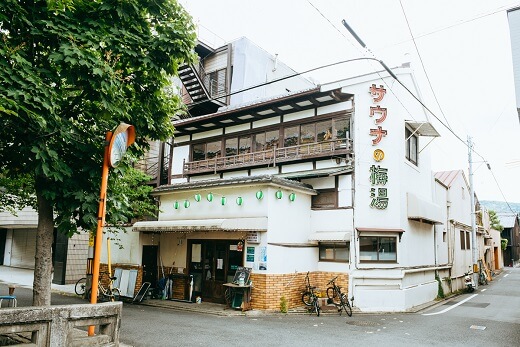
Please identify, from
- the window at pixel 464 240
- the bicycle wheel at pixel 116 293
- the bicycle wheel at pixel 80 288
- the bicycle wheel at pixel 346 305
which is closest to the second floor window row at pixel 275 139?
the bicycle wheel at pixel 346 305

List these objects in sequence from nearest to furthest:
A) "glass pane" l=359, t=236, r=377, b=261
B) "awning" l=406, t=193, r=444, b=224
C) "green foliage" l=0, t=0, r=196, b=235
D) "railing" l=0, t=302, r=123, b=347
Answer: "railing" l=0, t=302, r=123, b=347 → "green foliage" l=0, t=0, r=196, b=235 → "glass pane" l=359, t=236, r=377, b=261 → "awning" l=406, t=193, r=444, b=224

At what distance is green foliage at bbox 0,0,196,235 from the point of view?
7.07 meters

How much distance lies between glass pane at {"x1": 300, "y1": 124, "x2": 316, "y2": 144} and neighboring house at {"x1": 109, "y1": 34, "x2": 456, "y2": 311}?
5 centimetres

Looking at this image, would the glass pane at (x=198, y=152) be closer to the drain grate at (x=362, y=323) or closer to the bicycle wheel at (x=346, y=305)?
the bicycle wheel at (x=346, y=305)

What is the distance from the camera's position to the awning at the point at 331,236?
15844 millimetres

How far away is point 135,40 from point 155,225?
10.1m

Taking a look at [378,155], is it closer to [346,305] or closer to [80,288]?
[346,305]

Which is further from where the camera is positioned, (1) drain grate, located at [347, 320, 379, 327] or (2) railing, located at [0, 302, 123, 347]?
(1) drain grate, located at [347, 320, 379, 327]

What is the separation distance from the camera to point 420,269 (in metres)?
17.8

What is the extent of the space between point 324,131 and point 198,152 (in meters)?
7.51

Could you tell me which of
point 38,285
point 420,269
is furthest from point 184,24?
point 420,269

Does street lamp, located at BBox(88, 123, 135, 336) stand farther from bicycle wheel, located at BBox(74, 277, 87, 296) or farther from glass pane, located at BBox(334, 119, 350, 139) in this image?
bicycle wheel, located at BBox(74, 277, 87, 296)

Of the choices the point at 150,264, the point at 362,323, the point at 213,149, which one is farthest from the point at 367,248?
the point at 150,264

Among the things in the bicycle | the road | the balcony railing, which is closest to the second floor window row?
the balcony railing
